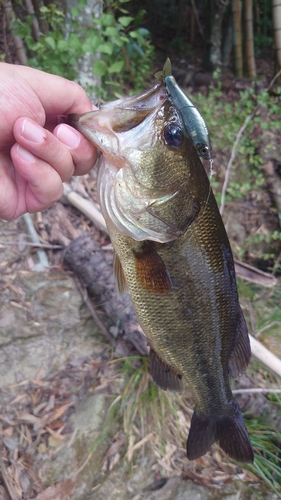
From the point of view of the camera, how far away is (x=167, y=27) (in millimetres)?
7312

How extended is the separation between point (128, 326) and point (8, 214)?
51.7 inches

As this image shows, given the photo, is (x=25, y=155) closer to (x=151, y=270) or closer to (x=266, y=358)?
(x=151, y=270)

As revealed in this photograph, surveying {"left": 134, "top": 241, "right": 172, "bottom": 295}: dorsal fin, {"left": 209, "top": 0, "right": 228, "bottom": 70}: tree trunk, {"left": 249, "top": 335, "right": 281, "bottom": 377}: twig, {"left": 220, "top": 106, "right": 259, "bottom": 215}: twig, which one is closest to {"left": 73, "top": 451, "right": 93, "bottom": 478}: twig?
{"left": 249, "top": 335, "right": 281, "bottom": 377}: twig

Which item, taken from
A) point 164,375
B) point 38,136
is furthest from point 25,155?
point 164,375

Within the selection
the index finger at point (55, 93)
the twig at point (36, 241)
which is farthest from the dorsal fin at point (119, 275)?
the twig at point (36, 241)

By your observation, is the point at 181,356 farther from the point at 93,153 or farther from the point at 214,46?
the point at 214,46

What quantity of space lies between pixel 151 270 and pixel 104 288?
122 centimetres

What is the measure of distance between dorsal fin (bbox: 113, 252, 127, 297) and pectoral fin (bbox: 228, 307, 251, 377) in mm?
544

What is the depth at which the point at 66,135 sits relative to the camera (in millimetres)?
1286

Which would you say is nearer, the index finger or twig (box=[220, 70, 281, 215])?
the index finger

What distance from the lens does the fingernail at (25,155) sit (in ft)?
3.95

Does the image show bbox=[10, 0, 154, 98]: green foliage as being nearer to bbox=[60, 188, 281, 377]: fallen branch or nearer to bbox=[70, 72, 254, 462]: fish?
bbox=[60, 188, 281, 377]: fallen branch

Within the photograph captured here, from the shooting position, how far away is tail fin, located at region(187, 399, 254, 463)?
5.98 feet

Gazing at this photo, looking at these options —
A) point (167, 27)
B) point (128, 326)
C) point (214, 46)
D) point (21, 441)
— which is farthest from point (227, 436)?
point (167, 27)
